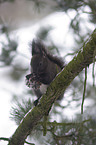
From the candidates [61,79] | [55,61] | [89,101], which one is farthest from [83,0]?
[89,101]

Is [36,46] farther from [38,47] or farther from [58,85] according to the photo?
[58,85]

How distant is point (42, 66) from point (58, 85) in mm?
339

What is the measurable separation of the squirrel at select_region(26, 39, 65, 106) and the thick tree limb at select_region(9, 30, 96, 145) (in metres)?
0.23

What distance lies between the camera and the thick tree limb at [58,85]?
46cm

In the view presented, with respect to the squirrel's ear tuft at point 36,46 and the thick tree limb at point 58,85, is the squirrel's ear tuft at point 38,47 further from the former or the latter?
the thick tree limb at point 58,85

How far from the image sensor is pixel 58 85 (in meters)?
0.52

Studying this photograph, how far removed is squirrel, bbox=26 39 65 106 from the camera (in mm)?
806

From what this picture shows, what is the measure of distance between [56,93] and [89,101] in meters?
1.04

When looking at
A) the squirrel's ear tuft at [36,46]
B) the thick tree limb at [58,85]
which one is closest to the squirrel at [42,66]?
the squirrel's ear tuft at [36,46]

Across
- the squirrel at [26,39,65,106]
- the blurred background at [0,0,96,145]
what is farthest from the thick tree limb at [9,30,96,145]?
the squirrel at [26,39,65,106]

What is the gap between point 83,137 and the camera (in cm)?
76

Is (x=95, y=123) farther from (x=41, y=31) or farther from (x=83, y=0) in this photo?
(x=41, y=31)

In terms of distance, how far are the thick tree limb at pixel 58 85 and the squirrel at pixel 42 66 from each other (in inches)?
9.1

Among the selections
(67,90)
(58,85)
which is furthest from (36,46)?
(58,85)
